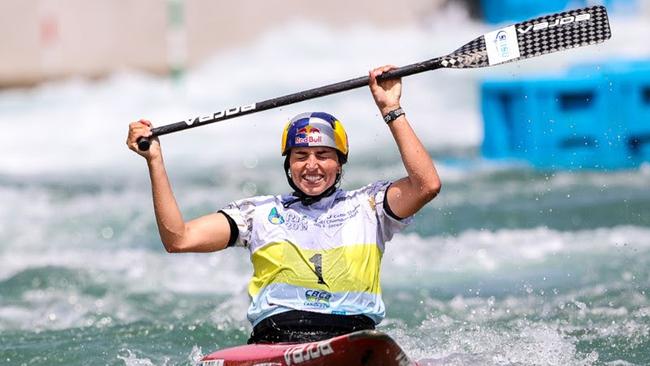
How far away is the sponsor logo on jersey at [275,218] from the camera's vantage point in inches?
227

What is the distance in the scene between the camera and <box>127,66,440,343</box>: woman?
5531 mm

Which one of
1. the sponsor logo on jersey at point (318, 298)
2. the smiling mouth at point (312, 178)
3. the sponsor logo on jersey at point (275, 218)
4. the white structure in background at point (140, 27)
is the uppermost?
the white structure in background at point (140, 27)

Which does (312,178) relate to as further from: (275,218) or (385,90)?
(385,90)

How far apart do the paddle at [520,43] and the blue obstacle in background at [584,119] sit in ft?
23.1

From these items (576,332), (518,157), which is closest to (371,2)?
(518,157)

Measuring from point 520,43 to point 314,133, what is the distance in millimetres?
984

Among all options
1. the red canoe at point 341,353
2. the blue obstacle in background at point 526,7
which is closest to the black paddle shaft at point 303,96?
the red canoe at point 341,353

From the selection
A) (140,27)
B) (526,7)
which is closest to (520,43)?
(526,7)

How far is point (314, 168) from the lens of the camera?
566cm

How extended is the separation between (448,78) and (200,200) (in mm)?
7055

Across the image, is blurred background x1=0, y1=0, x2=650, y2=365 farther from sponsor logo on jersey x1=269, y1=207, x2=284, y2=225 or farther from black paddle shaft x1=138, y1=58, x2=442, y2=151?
black paddle shaft x1=138, y1=58, x2=442, y2=151

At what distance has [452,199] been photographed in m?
11.7

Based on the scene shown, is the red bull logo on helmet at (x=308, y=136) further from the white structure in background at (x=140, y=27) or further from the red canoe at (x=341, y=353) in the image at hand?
the white structure in background at (x=140, y=27)

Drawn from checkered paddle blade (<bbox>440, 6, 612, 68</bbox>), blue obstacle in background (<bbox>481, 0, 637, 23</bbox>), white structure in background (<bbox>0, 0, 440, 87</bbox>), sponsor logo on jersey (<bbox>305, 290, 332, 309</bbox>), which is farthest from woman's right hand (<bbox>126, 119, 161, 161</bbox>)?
white structure in background (<bbox>0, 0, 440, 87</bbox>)
